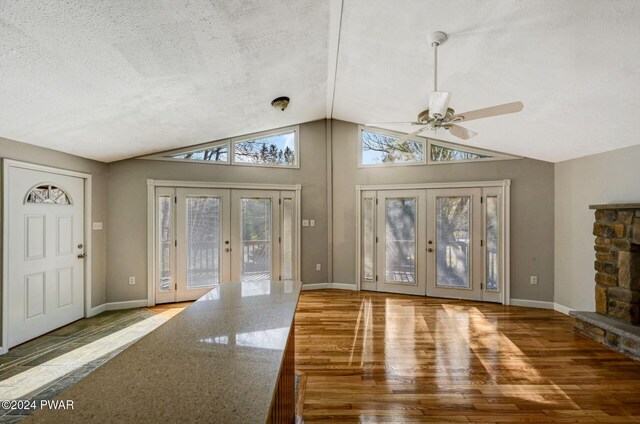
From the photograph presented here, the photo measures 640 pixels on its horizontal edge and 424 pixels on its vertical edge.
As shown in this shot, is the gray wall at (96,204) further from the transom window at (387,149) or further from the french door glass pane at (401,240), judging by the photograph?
the french door glass pane at (401,240)

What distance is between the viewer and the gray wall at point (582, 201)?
3.33 m

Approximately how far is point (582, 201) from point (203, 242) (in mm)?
5449

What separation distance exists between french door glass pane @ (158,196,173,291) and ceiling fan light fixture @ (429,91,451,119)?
3973 mm

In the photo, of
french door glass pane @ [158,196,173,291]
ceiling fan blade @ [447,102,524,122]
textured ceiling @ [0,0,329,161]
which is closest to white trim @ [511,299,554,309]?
ceiling fan blade @ [447,102,524,122]

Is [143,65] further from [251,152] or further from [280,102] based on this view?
[251,152]

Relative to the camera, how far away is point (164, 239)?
14.8 ft

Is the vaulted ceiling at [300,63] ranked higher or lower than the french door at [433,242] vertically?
higher

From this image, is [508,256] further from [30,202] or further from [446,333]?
[30,202]

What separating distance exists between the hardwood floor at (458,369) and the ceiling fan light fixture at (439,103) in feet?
7.16

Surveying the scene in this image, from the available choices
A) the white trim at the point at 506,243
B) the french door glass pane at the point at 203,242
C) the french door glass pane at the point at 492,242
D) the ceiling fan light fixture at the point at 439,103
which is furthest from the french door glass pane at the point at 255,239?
the white trim at the point at 506,243

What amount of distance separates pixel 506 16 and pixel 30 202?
4867 millimetres

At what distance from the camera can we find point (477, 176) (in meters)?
4.69

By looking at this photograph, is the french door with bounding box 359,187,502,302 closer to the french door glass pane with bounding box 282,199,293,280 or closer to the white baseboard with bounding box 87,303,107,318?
the french door glass pane with bounding box 282,199,293,280

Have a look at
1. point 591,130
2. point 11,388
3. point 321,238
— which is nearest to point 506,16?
point 591,130
